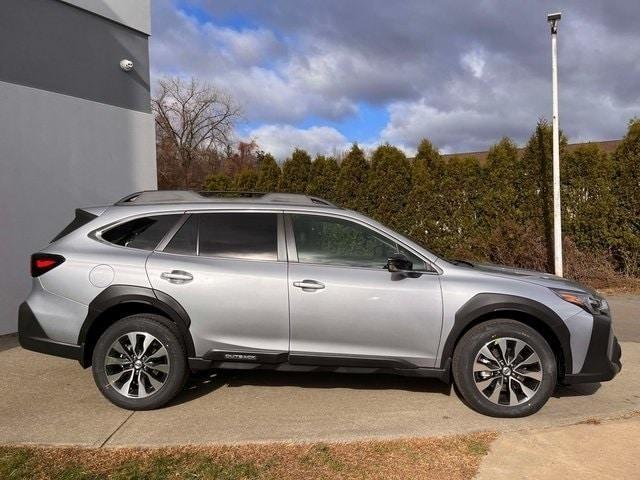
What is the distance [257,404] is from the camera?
4.38m

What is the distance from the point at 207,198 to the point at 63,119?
4312mm

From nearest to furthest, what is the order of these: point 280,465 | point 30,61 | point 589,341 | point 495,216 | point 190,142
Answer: point 280,465, point 589,341, point 30,61, point 495,216, point 190,142

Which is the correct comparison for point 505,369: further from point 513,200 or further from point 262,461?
point 513,200

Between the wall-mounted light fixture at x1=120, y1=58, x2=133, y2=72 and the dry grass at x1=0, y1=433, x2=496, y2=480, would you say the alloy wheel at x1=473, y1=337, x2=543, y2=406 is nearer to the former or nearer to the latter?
the dry grass at x1=0, y1=433, x2=496, y2=480

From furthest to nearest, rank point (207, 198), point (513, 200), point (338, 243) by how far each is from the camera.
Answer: point (513, 200) → point (207, 198) → point (338, 243)

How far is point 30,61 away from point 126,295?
4879 millimetres

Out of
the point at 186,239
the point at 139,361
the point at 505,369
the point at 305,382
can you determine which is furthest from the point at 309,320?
the point at 505,369

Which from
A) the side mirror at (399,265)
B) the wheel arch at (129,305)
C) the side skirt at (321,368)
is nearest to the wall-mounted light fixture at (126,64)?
the wheel arch at (129,305)

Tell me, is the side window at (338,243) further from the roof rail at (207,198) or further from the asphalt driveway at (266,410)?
the asphalt driveway at (266,410)

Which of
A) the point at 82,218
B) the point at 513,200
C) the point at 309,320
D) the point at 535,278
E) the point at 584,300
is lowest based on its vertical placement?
the point at 309,320

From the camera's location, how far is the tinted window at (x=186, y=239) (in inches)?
171

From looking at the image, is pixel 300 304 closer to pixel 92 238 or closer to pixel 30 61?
pixel 92 238

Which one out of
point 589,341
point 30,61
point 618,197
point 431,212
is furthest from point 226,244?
point 618,197

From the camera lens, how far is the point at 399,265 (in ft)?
13.4
